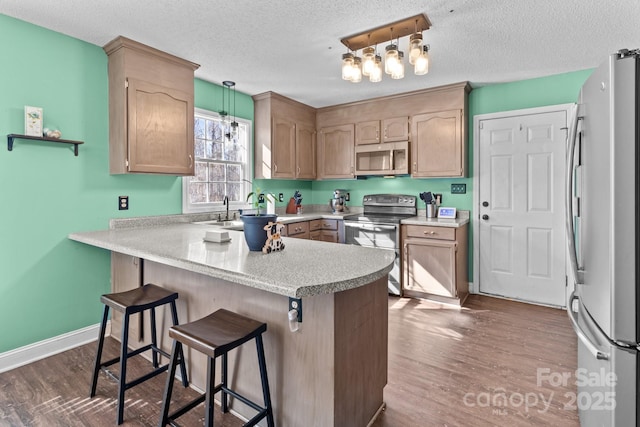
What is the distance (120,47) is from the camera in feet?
8.55

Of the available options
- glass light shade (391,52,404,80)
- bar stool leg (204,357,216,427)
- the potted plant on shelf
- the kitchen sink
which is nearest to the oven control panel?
the kitchen sink

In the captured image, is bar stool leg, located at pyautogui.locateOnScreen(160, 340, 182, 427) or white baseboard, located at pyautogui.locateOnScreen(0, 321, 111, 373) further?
white baseboard, located at pyautogui.locateOnScreen(0, 321, 111, 373)

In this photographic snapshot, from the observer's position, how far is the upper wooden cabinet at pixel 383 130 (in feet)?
13.4

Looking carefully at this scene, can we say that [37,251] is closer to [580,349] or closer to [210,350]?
[210,350]

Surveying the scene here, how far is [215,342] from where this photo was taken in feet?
4.60

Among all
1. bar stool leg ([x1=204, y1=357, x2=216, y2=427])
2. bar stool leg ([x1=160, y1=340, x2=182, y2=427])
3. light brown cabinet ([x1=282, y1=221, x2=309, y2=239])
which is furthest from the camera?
light brown cabinet ([x1=282, y1=221, x2=309, y2=239])

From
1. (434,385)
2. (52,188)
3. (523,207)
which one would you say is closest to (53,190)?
(52,188)

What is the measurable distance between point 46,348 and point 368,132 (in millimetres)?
3886

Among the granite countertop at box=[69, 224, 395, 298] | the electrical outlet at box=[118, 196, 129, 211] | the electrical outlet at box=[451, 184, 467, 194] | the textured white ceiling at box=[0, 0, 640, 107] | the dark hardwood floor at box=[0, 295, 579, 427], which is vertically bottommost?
the dark hardwood floor at box=[0, 295, 579, 427]

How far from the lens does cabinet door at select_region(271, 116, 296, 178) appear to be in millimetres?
4137

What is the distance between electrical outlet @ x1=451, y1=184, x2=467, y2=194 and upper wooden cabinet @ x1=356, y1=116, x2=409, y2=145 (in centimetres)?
83

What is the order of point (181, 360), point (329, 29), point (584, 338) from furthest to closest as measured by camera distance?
point (329, 29) → point (181, 360) → point (584, 338)

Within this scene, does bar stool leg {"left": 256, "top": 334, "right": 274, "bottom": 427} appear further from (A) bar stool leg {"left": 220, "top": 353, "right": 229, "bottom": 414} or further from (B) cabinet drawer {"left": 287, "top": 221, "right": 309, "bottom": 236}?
(B) cabinet drawer {"left": 287, "top": 221, "right": 309, "bottom": 236}

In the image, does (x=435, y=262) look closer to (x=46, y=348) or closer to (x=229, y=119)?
(x=229, y=119)
